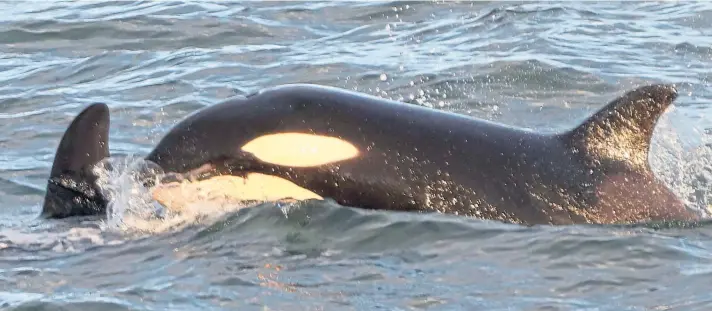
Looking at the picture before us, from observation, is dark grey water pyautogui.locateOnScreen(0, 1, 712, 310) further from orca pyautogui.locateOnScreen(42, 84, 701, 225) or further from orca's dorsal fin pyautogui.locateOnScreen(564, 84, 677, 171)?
orca's dorsal fin pyautogui.locateOnScreen(564, 84, 677, 171)

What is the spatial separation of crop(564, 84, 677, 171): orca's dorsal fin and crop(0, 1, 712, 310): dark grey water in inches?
17.7

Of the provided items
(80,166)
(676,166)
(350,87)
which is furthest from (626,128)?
(350,87)

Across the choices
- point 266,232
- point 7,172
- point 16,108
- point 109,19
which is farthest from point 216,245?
point 109,19

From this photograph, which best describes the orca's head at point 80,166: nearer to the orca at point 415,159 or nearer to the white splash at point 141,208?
the white splash at point 141,208

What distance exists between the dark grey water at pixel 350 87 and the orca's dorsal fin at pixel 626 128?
45 centimetres

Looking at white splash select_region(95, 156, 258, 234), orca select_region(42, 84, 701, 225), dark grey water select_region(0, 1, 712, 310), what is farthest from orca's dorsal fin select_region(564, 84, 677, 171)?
white splash select_region(95, 156, 258, 234)

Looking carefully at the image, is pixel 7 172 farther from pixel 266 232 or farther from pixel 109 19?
pixel 109 19

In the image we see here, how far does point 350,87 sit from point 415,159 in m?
6.91

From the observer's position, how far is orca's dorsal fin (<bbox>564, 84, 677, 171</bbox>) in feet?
25.2

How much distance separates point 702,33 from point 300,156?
10.7 meters

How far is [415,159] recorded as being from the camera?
802 centimetres

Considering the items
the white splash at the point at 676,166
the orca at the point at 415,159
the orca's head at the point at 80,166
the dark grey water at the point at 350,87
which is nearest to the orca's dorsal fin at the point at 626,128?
the orca at the point at 415,159

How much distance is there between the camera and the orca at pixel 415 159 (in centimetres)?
785

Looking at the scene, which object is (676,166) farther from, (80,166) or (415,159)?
(80,166)
